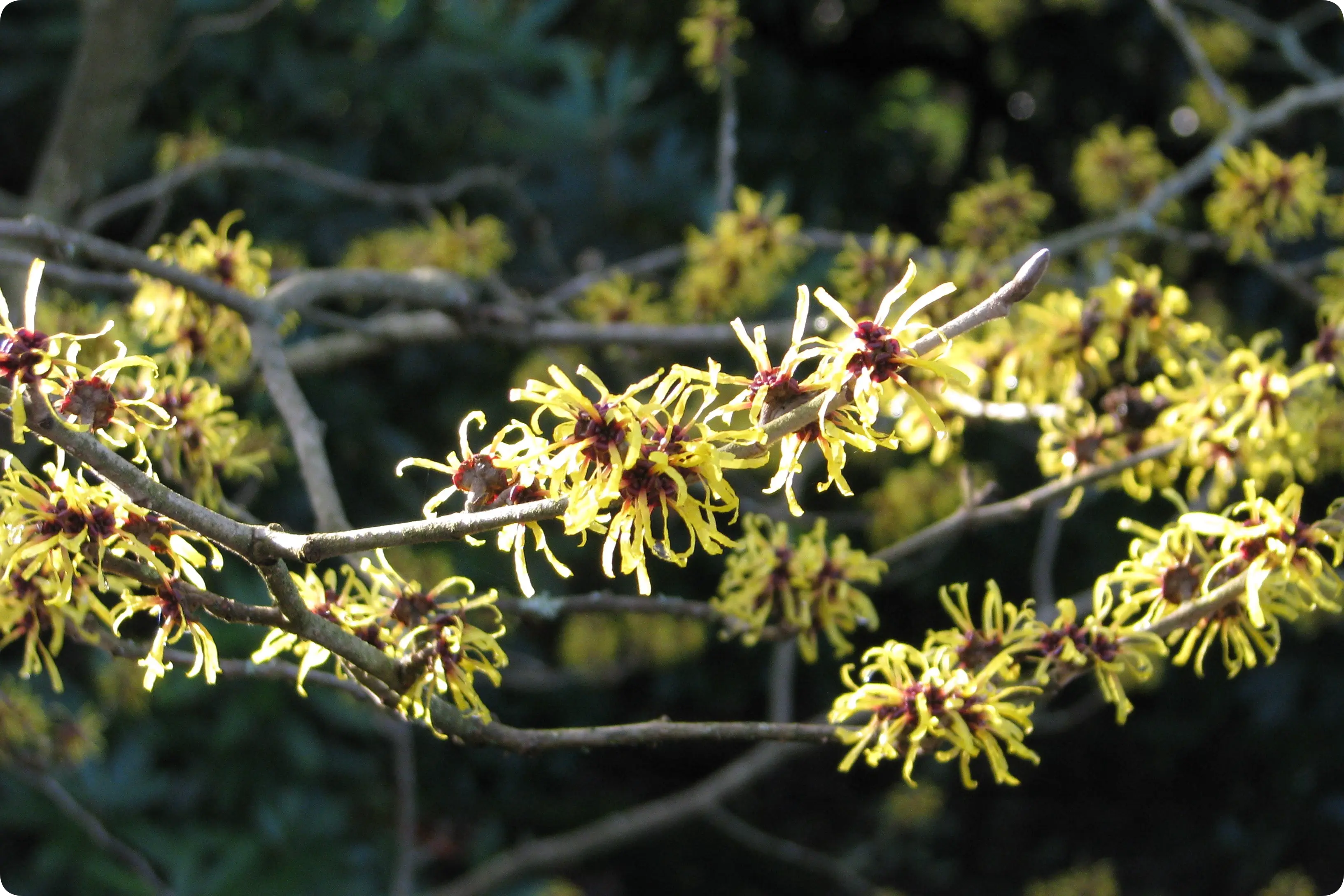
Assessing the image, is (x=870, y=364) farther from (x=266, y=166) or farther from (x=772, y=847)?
(x=772, y=847)

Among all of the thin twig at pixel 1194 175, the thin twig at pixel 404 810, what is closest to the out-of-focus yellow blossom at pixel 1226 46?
the thin twig at pixel 1194 175

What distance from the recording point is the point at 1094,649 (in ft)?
3.47

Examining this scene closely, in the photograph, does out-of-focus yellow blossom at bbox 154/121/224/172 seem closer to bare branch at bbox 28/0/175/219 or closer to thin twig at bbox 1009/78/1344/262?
bare branch at bbox 28/0/175/219

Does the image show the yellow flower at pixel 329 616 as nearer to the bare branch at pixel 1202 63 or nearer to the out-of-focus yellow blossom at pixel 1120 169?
the bare branch at pixel 1202 63

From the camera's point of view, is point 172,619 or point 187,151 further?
point 187,151

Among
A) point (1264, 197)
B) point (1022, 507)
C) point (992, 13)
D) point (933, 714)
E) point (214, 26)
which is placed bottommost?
point (933, 714)

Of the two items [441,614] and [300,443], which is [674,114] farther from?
[441,614]

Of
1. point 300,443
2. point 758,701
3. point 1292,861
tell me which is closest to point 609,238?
point 758,701

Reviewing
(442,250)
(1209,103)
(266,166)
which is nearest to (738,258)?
(442,250)

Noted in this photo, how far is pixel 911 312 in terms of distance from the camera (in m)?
0.83

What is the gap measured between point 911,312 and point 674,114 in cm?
334

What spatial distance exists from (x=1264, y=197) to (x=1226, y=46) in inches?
88.4

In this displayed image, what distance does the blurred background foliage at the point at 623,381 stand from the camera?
3.25m

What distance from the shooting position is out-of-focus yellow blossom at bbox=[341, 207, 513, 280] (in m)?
2.69
